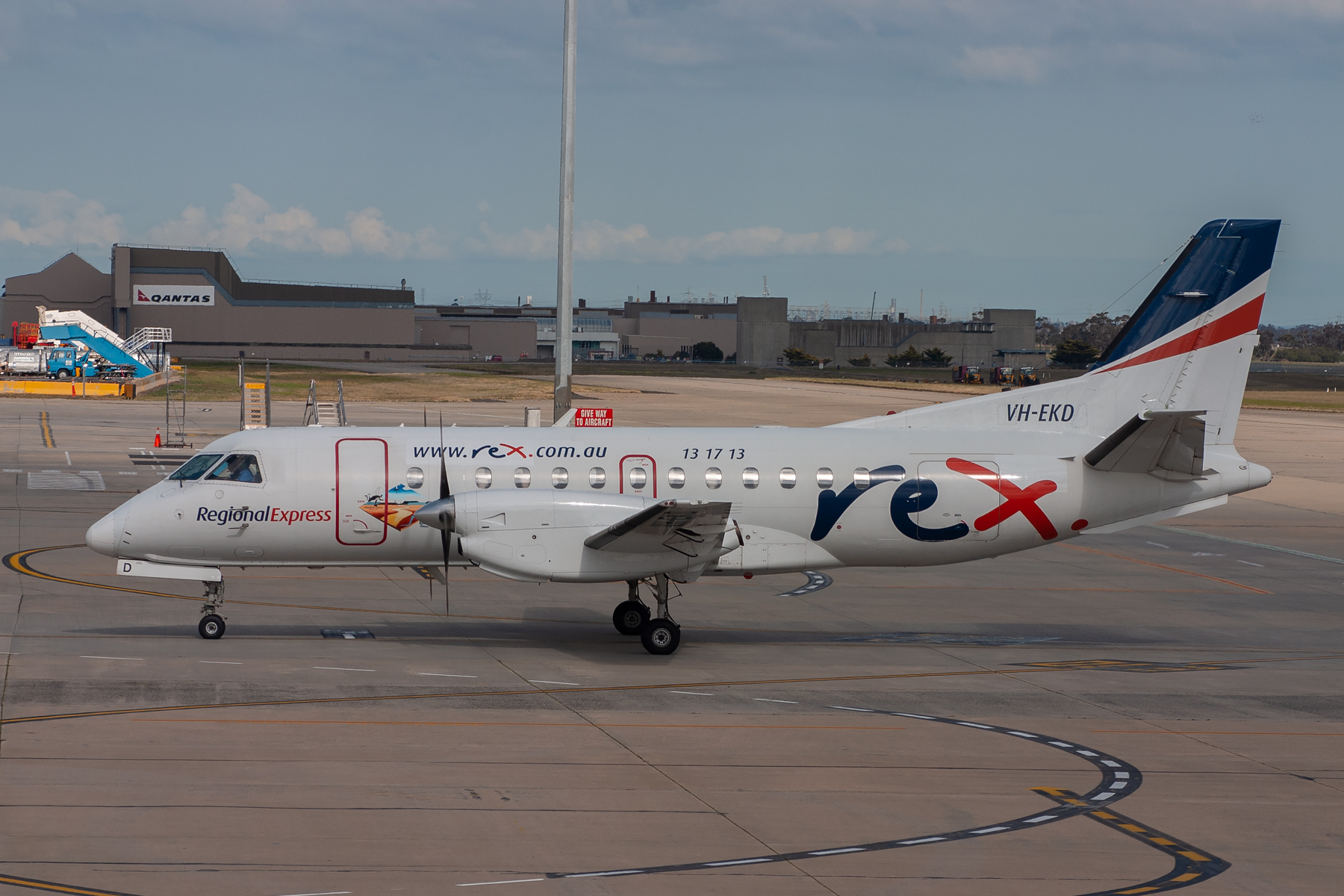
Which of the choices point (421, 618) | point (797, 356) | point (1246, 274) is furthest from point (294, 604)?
point (797, 356)

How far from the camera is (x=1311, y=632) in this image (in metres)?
22.4

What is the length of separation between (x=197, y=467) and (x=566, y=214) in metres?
14.4

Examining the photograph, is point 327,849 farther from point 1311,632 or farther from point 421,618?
point 1311,632

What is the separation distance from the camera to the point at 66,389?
78.4m

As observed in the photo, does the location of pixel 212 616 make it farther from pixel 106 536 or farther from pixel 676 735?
pixel 676 735

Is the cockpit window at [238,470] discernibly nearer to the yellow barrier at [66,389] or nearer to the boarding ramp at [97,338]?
the yellow barrier at [66,389]

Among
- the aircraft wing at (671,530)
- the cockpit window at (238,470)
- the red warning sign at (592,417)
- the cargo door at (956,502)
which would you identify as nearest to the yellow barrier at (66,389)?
the red warning sign at (592,417)

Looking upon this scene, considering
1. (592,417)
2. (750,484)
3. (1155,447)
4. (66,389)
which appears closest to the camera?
(750,484)

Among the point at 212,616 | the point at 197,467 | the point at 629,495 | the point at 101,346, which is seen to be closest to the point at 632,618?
the point at 629,495

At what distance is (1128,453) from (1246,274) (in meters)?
4.01

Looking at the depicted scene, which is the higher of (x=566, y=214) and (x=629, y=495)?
(x=566, y=214)

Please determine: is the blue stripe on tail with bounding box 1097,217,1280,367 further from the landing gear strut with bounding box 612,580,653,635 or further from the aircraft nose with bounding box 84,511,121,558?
the aircraft nose with bounding box 84,511,121,558

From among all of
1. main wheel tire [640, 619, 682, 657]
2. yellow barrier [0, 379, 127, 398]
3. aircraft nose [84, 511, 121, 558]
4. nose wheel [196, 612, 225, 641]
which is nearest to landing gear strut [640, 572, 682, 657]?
main wheel tire [640, 619, 682, 657]

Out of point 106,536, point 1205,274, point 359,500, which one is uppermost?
point 1205,274
